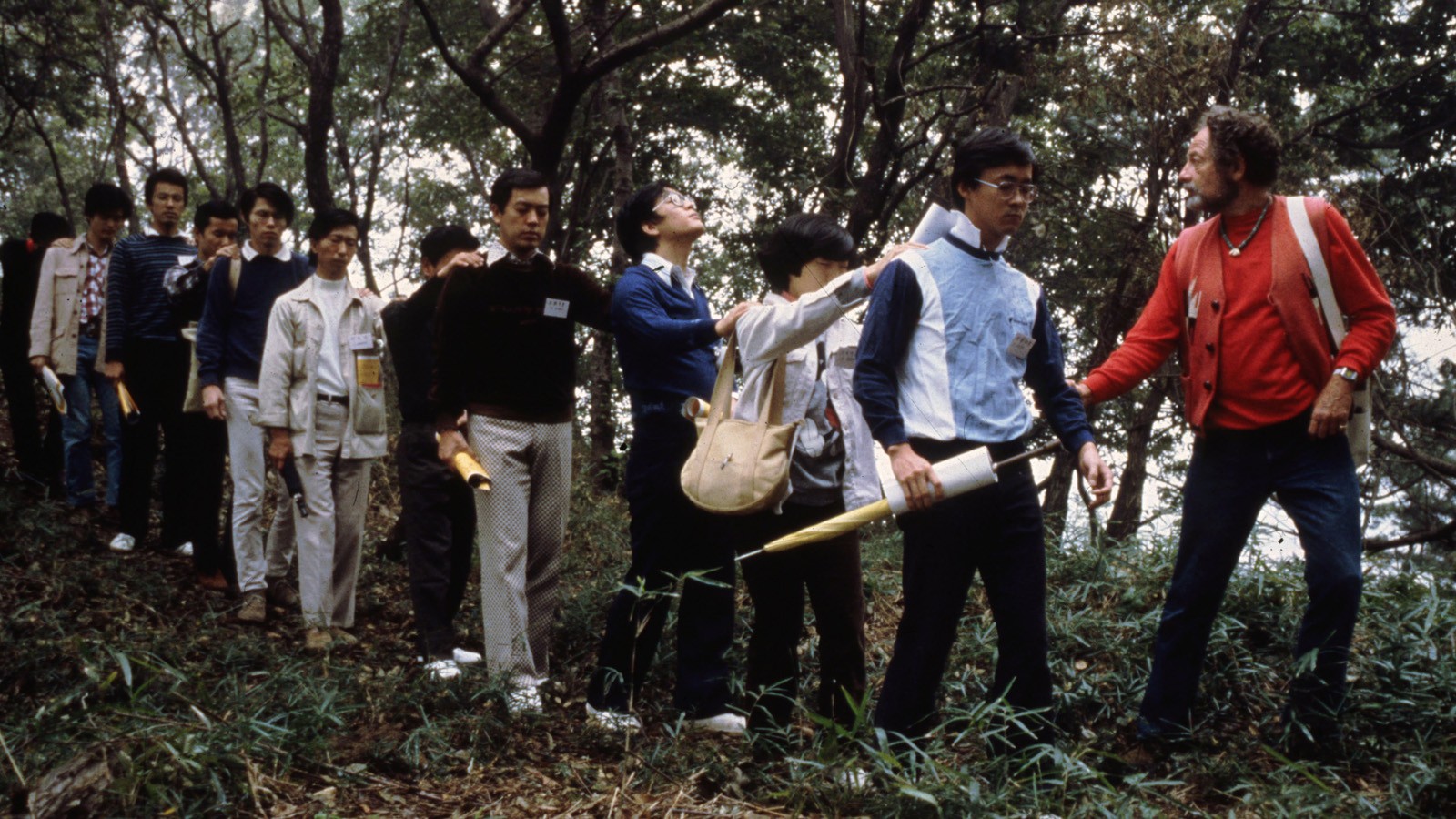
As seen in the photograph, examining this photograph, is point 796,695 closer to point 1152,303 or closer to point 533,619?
point 533,619

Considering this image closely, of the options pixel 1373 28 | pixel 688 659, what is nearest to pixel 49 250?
pixel 688 659

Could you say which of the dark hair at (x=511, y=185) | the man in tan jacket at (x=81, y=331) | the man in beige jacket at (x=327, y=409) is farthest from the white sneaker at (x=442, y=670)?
the man in tan jacket at (x=81, y=331)

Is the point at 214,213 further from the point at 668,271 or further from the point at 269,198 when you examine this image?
the point at 668,271

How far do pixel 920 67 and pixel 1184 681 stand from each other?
412 inches

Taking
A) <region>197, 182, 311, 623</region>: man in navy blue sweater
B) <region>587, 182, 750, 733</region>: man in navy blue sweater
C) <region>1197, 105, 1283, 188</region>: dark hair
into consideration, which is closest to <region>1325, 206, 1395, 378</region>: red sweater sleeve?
<region>1197, 105, 1283, 188</region>: dark hair

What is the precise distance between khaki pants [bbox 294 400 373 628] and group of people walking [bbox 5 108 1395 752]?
0.6 inches

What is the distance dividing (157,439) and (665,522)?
4436 millimetres

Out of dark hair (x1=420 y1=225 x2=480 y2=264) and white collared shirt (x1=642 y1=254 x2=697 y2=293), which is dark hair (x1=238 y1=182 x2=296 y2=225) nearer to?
dark hair (x1=420 y1=225 x2=480 y2=264)

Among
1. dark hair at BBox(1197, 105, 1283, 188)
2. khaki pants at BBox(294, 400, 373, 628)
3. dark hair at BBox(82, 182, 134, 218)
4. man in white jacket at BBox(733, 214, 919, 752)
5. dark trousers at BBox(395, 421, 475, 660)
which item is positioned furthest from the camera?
dark hair at BBox(82, 182, 134, 218)

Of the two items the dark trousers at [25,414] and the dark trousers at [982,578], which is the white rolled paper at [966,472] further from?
the dark trousers at [25,414]

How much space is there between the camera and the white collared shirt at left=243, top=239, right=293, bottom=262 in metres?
6.65

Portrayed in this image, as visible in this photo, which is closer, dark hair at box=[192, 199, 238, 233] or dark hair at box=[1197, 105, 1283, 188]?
dark hair at box=[1197, 105, 1283, 188]

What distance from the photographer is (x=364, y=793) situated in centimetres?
382

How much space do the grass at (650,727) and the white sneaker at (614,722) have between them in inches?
2.1
